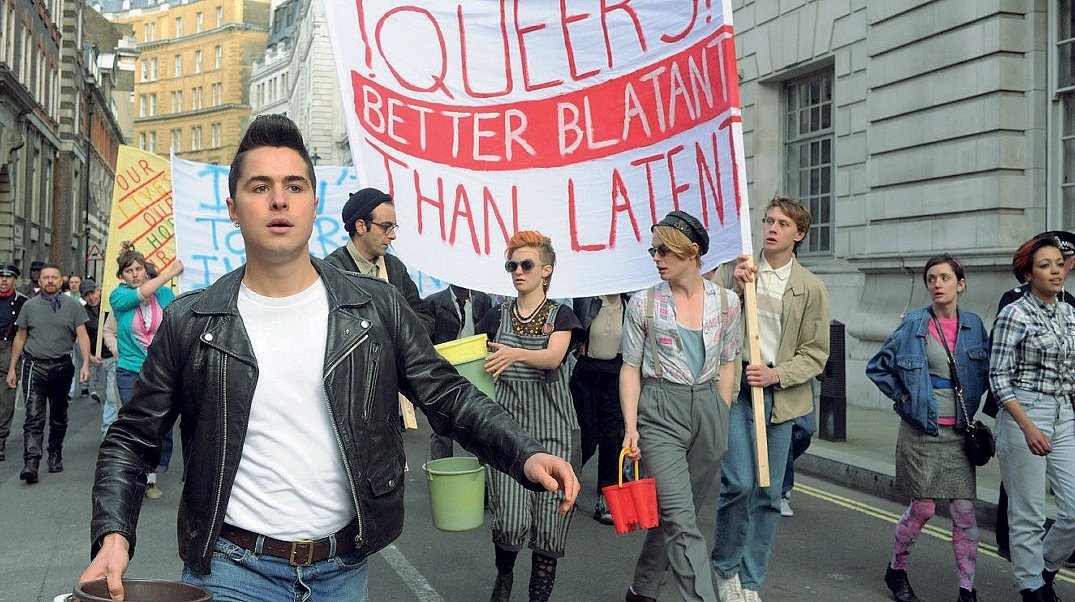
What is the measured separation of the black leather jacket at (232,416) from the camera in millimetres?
2514

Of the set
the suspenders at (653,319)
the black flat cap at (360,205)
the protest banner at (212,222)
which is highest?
the protest banner at (212,222)

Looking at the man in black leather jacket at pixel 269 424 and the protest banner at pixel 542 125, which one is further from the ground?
the protest banner at pixel 542 125

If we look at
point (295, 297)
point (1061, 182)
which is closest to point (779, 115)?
point (1061, 182)

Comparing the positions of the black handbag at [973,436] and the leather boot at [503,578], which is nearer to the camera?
the leather boot at [503,578]

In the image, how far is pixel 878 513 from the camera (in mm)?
7734

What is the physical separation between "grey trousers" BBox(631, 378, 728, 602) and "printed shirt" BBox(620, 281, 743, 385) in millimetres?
65

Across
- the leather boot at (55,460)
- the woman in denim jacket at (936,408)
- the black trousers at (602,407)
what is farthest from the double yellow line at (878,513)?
the leather boot at (55,460)

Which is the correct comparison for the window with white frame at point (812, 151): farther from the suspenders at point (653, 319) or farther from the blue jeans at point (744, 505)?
the suspenders at point (653, 319)

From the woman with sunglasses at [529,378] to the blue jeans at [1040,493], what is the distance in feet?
6.84

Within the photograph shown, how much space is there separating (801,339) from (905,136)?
9.03 metres

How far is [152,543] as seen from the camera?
6.77 m

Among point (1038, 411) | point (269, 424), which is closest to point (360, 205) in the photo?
point (269, 424)

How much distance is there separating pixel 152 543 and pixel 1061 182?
31.9ft

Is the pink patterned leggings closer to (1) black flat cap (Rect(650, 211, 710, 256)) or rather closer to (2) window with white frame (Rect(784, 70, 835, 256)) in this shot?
(1) black flat cap (Rect(650, 211, 710, 256))
